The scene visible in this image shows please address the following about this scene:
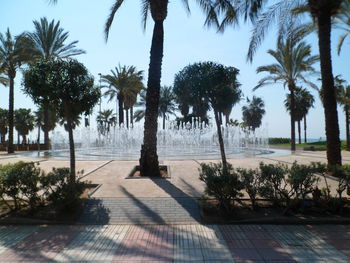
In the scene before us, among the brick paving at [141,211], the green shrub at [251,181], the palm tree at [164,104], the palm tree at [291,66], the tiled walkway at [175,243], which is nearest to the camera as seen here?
the tiled walkway at [175,243]

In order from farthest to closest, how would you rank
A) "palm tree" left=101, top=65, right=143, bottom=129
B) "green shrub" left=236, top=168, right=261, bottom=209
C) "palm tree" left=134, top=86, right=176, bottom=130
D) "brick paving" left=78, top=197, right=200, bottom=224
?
"palm tree" left=134, top=86, right=176, bottom=130 < "palm tree" left=101, top=65, right=143, bottom=129 < "green shrub" left=236, top=168, right=261, bottom=209 < "brick paving" left=78, top=197, right=200, bottom=224

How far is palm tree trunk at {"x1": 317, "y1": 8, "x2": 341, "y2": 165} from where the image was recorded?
9352 mm

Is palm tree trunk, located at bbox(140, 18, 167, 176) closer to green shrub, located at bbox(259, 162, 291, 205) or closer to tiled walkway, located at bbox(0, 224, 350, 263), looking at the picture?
tiled walkway, located at bbox(0, 224, 350, 263)

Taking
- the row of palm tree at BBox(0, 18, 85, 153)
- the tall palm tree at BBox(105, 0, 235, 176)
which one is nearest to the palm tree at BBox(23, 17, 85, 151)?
the row of palm tree at BBox(0, 18, 85, 153)

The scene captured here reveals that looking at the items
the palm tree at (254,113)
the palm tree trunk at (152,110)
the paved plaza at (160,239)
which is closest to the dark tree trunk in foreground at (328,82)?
the paved plaza at (160,239)

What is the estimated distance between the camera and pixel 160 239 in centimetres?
448

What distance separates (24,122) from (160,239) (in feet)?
169

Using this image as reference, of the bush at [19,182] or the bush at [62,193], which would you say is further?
the bush at [62,193]

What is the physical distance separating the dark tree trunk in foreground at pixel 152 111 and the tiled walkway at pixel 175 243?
14.6 ft

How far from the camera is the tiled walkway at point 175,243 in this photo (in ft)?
12.5

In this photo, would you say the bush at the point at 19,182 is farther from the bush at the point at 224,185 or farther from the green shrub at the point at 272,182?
the green shrub at the point at 272,182

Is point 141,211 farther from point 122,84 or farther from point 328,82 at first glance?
point 122,84

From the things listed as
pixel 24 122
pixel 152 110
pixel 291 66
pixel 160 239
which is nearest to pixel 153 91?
pixel 152 110

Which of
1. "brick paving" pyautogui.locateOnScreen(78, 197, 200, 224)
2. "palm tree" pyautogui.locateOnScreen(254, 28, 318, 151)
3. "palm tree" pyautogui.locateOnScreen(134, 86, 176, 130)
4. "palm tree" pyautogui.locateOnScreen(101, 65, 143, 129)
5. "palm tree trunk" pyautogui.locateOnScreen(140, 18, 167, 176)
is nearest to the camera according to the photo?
"brick paving" pyautogui.locateOnScreen(78, 197, 200, 224)
